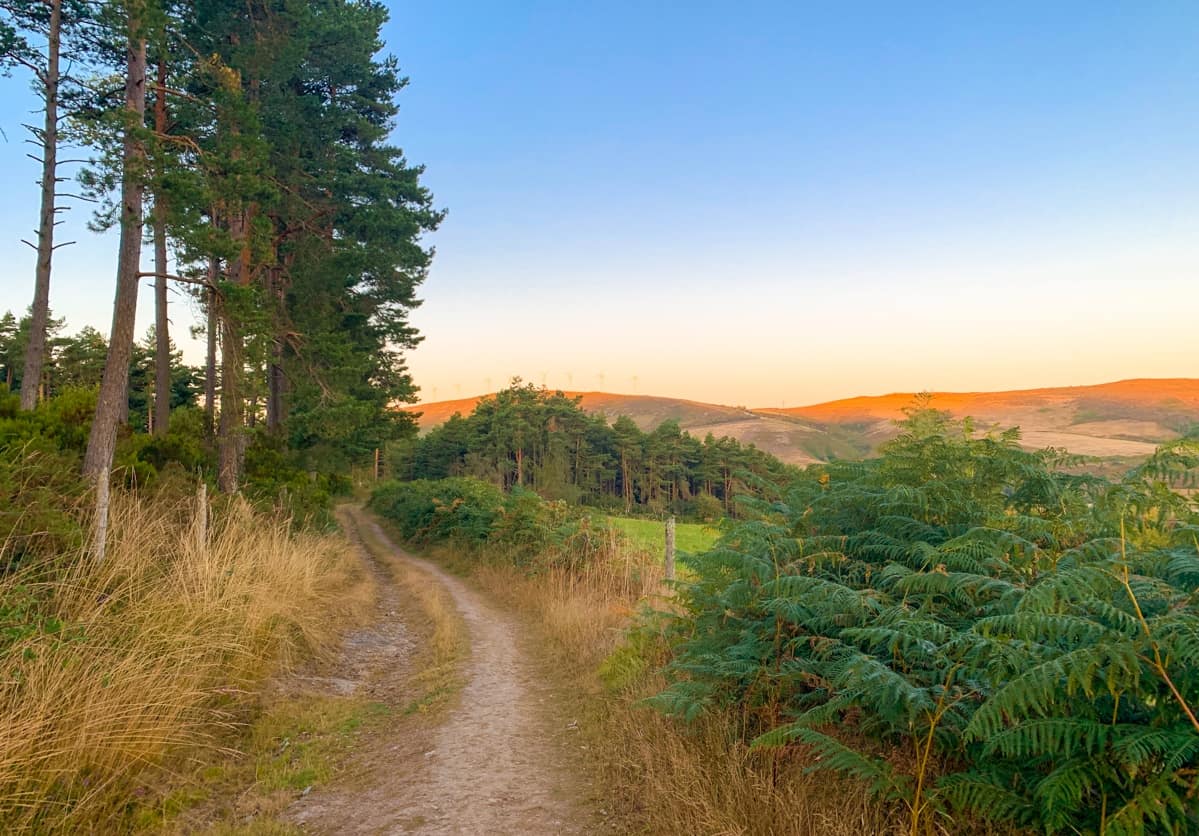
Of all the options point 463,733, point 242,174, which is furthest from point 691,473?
point 463,733

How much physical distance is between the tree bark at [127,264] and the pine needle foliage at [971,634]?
9997 millimetres

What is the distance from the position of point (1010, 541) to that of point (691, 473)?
223ft

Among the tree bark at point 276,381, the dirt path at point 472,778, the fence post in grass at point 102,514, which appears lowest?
the dirt path at point 472,778

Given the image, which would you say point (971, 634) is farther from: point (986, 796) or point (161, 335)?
point (161, 335)

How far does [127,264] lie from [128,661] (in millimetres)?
9436

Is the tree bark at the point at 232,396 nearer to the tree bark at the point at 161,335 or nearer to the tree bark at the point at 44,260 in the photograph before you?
the tree bark at the point at 161,335

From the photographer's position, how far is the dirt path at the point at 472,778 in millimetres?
4195

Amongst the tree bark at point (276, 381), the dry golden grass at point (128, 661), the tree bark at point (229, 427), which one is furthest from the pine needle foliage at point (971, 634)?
the tree bark at point (276, 381)

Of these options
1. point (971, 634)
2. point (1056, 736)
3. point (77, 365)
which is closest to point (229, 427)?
point (971, 634)

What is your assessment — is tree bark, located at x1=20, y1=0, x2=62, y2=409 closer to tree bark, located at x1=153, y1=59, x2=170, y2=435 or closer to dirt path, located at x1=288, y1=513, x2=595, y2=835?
tree bark, located at x1=153, y1=59, x2=170, y2=435

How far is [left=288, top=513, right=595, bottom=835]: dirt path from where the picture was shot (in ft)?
13.8

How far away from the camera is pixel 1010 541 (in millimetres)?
2891

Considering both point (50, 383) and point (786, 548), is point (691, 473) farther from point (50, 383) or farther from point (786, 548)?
point (786, 548)

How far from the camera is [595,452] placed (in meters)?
70.6
